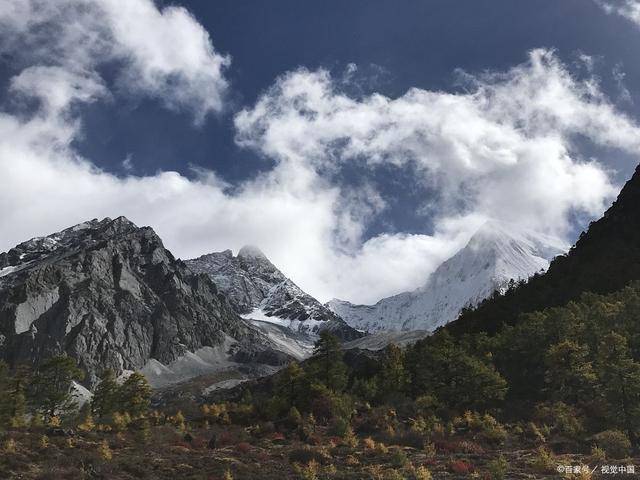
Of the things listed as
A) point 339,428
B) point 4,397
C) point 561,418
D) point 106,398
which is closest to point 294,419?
point 339,428

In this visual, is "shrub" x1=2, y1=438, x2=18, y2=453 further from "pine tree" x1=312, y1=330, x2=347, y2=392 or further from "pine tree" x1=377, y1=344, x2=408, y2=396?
"pine tree" x1=377, y1=344, x2=408, y2=396

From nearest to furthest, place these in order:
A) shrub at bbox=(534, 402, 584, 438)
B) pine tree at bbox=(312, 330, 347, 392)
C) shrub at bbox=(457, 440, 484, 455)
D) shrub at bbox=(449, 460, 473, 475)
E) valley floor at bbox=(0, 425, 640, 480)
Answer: valley floor at bbox=(0, 425, 640, 480) < shrub at bbox=(449, 460, 473, 475) < shrub at bbox=(457, 440, 484, 455) < shrub at bbox=(534, 402, 584, 438) < pine tree at bbox=(312, 330, 347, 392)

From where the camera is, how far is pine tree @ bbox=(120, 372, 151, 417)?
78.6 m

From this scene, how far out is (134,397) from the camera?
3135 inches

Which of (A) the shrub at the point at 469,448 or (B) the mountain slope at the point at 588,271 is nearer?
(A) the shrub at the point at 469,448

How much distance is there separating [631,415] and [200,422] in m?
37.6

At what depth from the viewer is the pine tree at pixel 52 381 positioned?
67.6 metres

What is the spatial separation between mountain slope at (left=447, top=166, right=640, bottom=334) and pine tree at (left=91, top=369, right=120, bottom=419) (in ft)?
220

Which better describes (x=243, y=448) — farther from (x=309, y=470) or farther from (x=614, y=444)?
(x=614, y=444)

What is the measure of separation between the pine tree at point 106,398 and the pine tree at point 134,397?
39.3 inches

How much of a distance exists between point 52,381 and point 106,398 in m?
12.4

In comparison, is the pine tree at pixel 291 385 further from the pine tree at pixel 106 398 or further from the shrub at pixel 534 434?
the pine tree at pixel 106 398

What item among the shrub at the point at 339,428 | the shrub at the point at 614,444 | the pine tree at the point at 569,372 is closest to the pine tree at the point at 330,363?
the shrub at the point at 339,428

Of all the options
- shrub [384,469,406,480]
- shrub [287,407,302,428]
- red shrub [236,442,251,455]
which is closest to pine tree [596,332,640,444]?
shrub [384,469,406,480]
